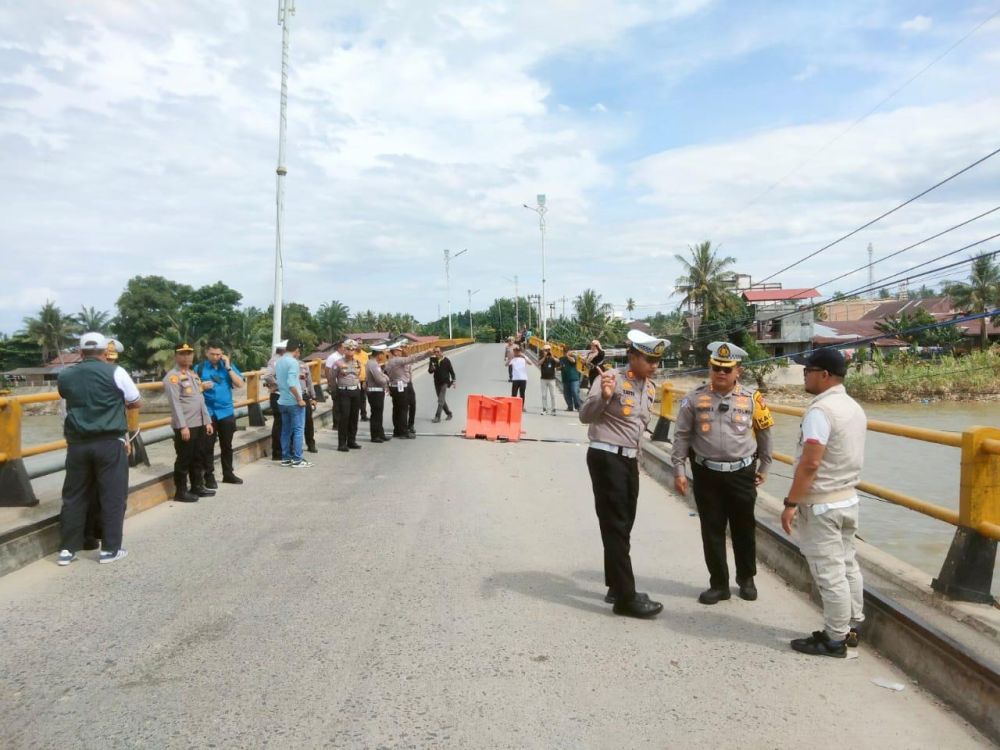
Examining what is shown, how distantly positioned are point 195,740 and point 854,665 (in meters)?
3.26

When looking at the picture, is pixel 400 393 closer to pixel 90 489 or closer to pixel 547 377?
pixel 547 377

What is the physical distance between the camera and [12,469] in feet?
20.1

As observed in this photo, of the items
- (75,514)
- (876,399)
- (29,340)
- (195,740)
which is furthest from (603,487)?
(29,340)

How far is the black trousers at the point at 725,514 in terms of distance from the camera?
187 inches

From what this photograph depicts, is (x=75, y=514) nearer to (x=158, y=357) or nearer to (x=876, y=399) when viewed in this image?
(x=876, y=399)

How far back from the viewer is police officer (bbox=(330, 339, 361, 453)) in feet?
39.6

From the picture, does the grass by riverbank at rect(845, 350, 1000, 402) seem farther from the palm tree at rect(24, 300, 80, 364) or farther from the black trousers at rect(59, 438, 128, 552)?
the palm tree at rect(24, 300, 80, 364)

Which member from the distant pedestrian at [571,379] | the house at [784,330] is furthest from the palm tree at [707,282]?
the distant pedestrian at [571,379]

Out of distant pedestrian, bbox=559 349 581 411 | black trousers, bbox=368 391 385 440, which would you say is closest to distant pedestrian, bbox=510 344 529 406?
distant pedestrian, bbox=559 349 581 411

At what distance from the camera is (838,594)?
3883 millimetres

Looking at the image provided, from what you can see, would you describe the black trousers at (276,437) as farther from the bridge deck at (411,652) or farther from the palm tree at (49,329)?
the palm tree at (49,329)

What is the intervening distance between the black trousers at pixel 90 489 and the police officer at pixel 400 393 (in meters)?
7.85

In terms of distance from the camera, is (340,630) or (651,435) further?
(651,435)

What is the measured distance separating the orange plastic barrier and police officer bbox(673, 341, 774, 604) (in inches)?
344
